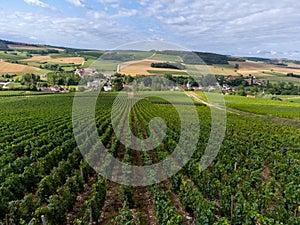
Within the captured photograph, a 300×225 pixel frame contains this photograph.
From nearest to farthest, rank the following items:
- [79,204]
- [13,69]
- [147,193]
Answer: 1. [79,204]
2. [147,193]
3. [13,69]

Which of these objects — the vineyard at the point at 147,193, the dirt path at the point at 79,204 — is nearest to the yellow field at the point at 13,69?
the vineyard at the point at 147,193

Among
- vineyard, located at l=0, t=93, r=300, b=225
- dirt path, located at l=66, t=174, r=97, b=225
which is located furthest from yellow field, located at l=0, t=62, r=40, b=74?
dirt path, located at l=66, t=174, r=97, b=225

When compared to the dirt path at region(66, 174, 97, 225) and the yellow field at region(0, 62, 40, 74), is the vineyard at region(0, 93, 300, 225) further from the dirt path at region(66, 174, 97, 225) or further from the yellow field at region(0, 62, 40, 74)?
the yellow field at region(0, 62, 40, 74)

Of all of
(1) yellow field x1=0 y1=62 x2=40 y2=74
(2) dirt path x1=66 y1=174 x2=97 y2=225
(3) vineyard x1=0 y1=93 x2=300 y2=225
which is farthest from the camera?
(1) yellow field x1=0 y1=62 x2=40 y2=74

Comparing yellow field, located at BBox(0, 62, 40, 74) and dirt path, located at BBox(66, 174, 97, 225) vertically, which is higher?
yellow field, located at BBox(0, 62, 40, 74)

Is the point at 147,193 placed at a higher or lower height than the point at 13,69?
lower

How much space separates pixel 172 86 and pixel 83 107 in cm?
3966

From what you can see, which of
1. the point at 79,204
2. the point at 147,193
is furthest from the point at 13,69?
the point at 147,193

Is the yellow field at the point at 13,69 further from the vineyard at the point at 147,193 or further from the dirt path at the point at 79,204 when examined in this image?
the dirt path at the point at 79,204

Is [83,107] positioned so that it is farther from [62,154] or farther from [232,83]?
[232,83]

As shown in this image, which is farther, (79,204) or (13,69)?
(13,69)

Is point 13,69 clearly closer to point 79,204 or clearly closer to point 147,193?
point 79,204

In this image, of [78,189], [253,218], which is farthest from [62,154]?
[253,218]

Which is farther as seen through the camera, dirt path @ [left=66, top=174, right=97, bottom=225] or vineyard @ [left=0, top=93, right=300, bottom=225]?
dirt path @ [left=66, top=174, right=97, bottom=225]
